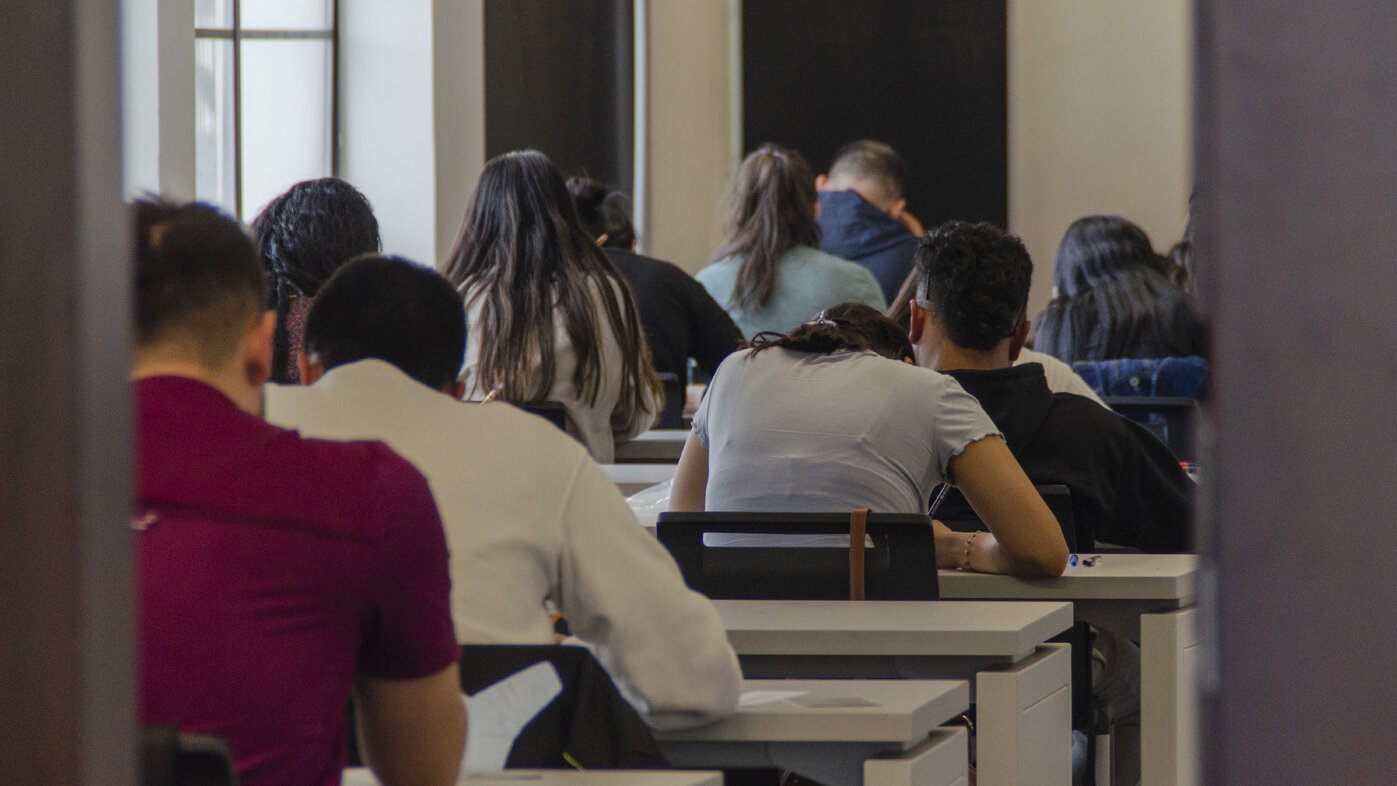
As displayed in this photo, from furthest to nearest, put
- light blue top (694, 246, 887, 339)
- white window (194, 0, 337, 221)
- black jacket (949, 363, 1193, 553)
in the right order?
light blue top (694, 246, 887, 339)
white window (194, 0, 337, 221)
black jacket (949, 363, 1193, 553)

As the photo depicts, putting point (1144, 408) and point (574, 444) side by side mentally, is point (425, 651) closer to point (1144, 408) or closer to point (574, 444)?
point (574, 444)

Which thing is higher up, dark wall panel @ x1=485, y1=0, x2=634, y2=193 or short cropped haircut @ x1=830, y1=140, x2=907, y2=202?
dark wall panel @ x1=485, y1=0, x2=634, y2=193

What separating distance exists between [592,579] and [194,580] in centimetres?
51

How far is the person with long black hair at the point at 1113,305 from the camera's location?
467 cm

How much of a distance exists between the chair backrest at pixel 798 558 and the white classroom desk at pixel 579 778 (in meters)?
0.85

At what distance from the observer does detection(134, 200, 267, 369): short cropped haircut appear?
1218 millimetres

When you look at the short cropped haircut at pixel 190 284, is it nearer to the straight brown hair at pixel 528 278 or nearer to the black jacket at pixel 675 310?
the straight brown hair at pixel 528 278

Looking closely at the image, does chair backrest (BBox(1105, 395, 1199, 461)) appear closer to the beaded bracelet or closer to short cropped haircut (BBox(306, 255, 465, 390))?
the beaded bracelet

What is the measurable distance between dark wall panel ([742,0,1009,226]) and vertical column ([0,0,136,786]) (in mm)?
7310

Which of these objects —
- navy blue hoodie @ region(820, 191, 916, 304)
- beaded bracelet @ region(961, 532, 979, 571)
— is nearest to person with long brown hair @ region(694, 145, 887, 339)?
navy blue hoodie @ region(820, 191, 916, 304)

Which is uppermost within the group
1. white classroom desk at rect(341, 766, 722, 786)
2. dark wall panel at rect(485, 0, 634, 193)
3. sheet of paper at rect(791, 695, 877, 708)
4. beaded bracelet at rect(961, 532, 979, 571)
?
dark wall panel at rect(485, 0, 634, 193)

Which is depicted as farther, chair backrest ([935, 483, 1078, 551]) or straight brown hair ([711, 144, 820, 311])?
straight brown hair ([711, 144, 820, 311])

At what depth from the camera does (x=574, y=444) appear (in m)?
1.64

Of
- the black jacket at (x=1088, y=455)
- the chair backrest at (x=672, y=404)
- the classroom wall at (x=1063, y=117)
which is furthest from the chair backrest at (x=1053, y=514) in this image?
the classroom wall at (x=1063, y=117)
